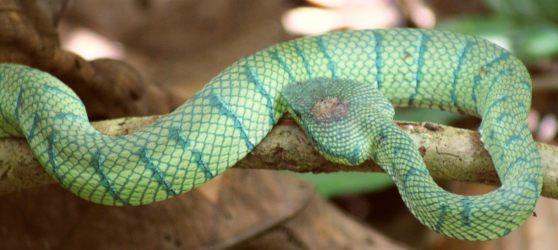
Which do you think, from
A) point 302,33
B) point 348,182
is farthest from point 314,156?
point 302,33

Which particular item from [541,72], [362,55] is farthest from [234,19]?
[362,55]

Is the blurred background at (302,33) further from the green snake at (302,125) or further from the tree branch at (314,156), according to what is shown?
the tree branch at (314,156)

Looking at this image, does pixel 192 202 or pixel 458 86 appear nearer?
pixel 458 86

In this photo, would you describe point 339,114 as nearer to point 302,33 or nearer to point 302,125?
point 302,125

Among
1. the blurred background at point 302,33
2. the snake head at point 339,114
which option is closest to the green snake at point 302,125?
the snake head at point 339,114

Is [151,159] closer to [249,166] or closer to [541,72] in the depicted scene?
[249,166]

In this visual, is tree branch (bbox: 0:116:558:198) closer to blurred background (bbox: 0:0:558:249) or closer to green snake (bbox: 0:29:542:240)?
green snake (bbox: 0:29:542:240)

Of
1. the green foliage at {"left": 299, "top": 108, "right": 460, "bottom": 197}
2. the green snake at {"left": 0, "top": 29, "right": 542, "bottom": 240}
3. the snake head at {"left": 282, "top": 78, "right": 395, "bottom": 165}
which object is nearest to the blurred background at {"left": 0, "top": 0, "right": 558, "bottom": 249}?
the green foliage at {"left": 299, "top": 108, "right": 460, "bottom": 197}
